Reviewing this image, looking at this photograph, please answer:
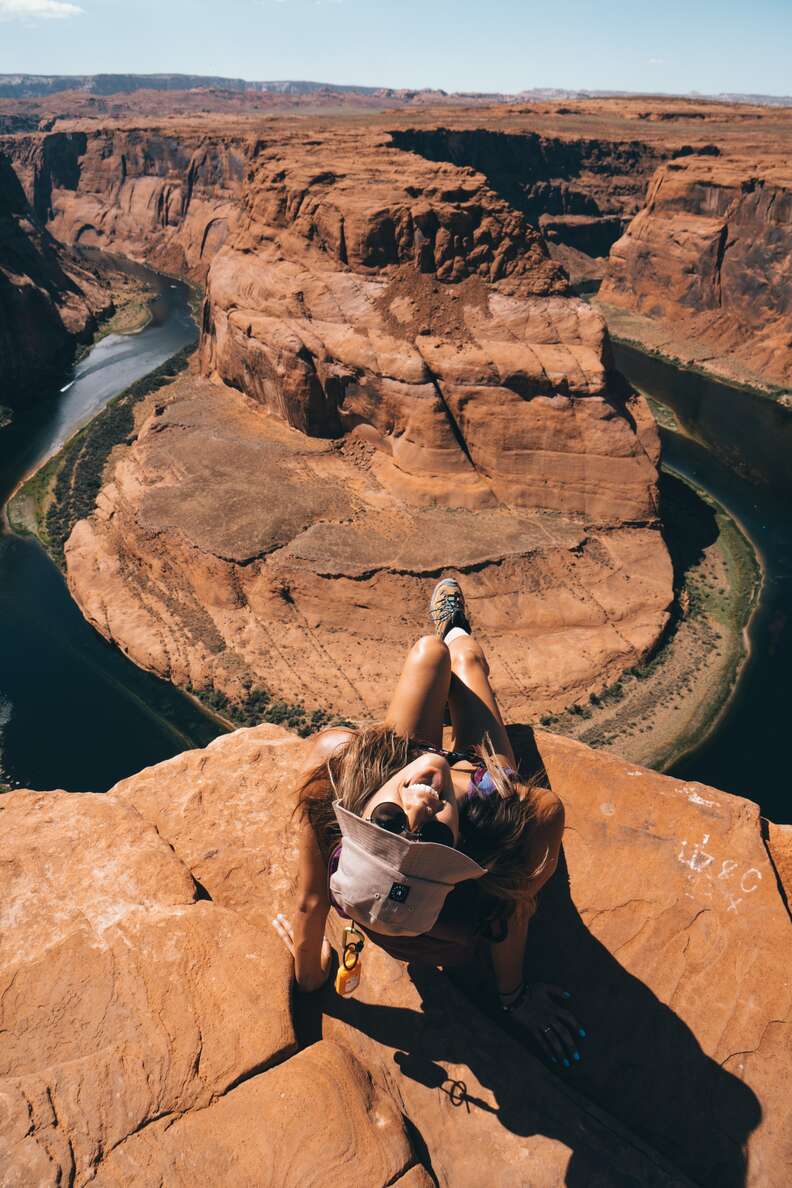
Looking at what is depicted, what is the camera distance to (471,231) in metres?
34.9

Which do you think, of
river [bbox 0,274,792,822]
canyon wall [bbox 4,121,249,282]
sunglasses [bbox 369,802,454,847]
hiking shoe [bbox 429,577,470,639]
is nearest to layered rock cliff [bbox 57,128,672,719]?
river [bbox 0,274,792,822]

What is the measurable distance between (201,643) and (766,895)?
2499 cm

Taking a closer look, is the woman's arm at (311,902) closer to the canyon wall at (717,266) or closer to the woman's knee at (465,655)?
the woman's knee at (465,655)

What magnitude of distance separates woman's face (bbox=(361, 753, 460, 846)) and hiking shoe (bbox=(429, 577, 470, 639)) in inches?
128

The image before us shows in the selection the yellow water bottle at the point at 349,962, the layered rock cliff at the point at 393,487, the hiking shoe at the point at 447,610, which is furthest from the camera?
the layered rock cliff at the point at 393,487

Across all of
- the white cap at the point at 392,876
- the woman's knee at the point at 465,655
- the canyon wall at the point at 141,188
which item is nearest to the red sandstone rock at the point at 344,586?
the woman's knee at the point at 465,655

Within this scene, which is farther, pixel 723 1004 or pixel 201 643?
pixel 201 643

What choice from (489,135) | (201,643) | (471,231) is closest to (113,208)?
(489,135)

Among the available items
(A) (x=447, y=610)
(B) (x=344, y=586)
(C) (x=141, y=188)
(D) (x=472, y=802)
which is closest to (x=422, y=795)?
(D) (x=472, y=802)

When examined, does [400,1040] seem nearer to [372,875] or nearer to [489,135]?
[372,875]

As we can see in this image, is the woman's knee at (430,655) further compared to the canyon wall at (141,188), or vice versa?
the canyon wall at (141,188)

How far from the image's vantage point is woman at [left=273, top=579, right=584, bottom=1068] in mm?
4629

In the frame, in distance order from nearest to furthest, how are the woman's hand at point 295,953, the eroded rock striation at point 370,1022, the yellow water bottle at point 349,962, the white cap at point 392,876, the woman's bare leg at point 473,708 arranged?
the white cap at point 392,876 < the eroded rock striation at point 370,1022 < the yellow water bottle at point 349,962 < the woman's hand at point 295,953 < the woman's bare leg at point 473,708

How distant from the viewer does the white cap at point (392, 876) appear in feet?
14.8
